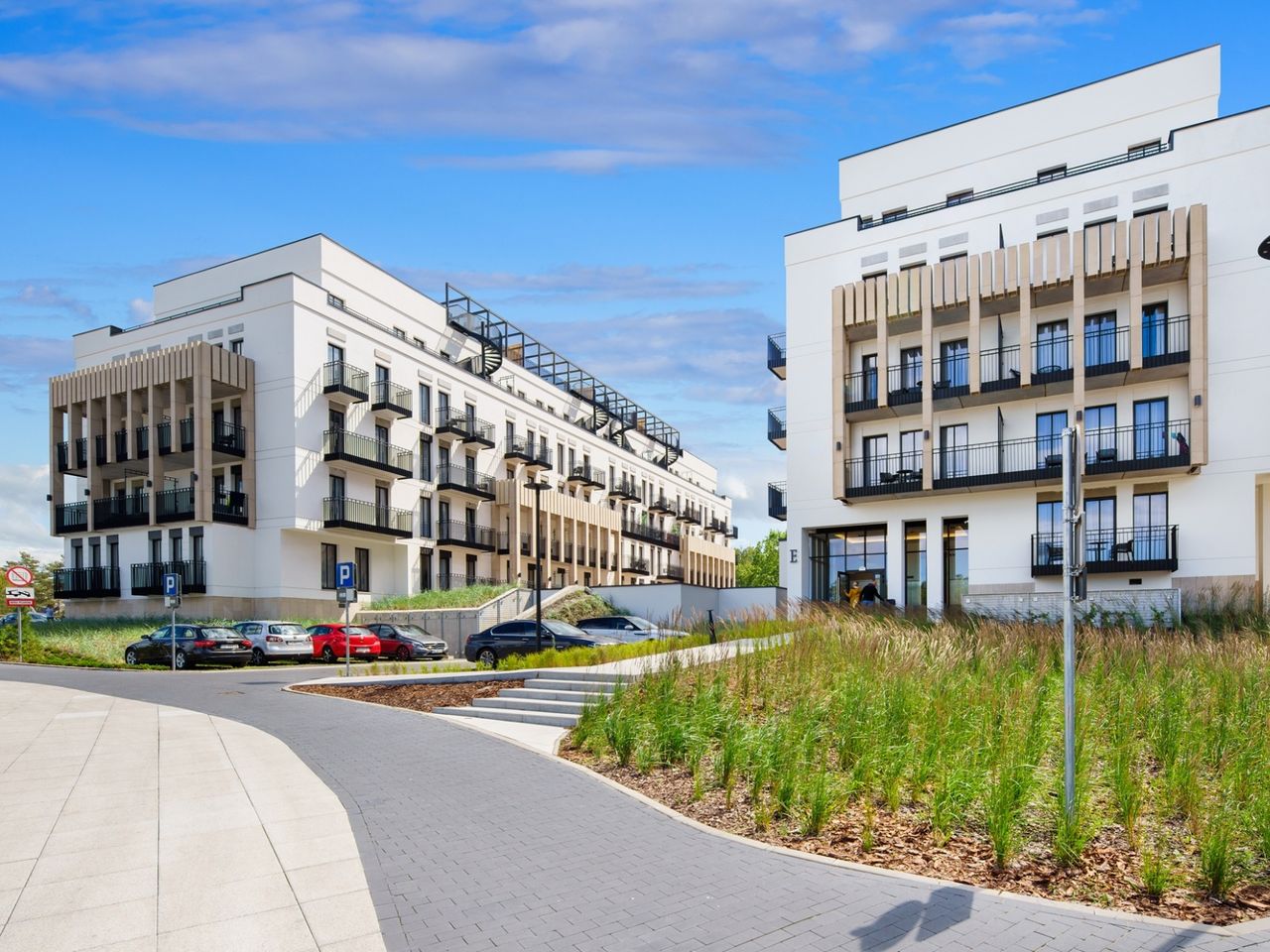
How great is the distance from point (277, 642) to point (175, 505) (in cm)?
1127

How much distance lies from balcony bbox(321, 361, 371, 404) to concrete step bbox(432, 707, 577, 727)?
27.0 metres

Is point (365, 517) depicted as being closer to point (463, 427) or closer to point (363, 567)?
point (363, 567)

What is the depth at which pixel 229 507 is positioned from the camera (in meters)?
39.2

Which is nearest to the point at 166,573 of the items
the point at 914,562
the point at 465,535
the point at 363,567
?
the point at 363,567

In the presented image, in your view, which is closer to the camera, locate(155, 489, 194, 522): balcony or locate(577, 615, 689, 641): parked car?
locate(577, 615, 689, 641): parked car

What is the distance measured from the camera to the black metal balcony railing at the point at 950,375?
31250 millimetres

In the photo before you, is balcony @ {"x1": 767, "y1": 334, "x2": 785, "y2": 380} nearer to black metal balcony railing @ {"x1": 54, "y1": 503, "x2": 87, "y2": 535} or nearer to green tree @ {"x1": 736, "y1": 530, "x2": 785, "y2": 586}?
black metal balcony railing @ {"x1": 54, "y1": 503, "x2": 87, "y2": 535}

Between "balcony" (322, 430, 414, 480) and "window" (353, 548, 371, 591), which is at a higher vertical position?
"balcony" (322, 430, 414, 480)

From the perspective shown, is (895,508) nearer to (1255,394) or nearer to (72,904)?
(1255,394)

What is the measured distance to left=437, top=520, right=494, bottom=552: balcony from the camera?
48.6 m

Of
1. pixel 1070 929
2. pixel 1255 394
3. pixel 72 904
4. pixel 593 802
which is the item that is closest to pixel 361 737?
pixel 593 802

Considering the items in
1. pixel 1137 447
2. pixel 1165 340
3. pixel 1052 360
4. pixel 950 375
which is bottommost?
pixel 1137 447

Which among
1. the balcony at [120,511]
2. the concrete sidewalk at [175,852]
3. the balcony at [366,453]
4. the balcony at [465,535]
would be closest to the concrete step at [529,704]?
the concrete sidewalk at [175,852]

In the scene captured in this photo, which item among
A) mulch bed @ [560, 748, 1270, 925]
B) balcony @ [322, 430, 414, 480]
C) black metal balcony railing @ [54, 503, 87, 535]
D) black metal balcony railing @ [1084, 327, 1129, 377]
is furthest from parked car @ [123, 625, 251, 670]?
black metal balcony railing @ [1084, 327, 1129, 377]
